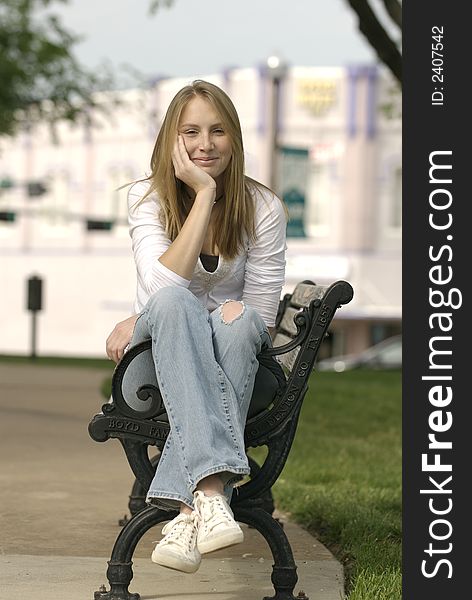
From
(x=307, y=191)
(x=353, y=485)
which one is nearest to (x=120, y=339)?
(x=353, y=485)

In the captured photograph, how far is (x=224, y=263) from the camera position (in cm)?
452

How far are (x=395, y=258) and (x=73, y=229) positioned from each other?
12.0 m

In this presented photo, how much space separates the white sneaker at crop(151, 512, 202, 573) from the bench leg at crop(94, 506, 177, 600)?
19 centimetres

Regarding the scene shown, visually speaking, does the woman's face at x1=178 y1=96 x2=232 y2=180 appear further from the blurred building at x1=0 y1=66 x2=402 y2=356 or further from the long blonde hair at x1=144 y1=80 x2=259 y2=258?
the blurred building at x1=0 y1=66 x2=402 y2=356

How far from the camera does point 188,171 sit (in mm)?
4410

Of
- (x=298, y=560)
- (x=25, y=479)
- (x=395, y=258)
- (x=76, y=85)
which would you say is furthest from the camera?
(x=395, y=258)

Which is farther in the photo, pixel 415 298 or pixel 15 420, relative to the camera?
pixel 15 420

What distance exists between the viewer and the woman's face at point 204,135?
14.6 ft

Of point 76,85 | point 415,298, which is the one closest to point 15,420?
point 415,298

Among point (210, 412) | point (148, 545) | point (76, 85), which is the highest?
point (76, 85)

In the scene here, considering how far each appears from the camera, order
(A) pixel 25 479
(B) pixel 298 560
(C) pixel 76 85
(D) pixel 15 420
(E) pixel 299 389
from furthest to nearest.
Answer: (C) pixel 76 85
(D) pixel 15 420
(A) pixel 25 479
(B) pixel 298 560
(E) pixel 299 389

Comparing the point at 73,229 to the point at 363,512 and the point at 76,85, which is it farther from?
the point at 363,512

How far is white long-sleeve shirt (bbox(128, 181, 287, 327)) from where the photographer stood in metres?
4.47

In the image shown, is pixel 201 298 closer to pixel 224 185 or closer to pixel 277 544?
pixel 224 185
